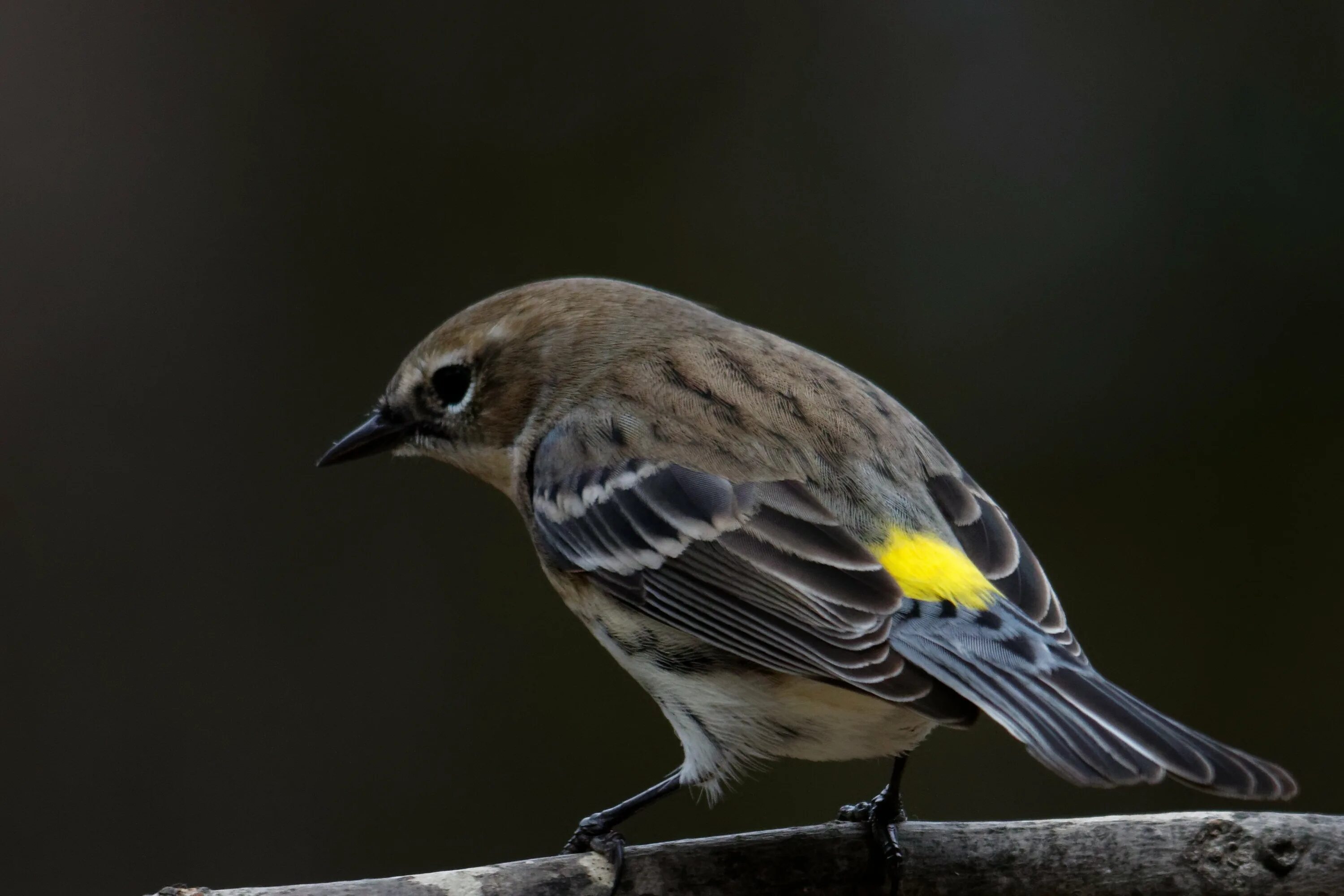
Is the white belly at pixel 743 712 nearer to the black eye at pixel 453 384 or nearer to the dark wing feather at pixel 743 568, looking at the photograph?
the dark wing feather at pixel 743 568

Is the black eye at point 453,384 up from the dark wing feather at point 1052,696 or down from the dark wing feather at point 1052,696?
up

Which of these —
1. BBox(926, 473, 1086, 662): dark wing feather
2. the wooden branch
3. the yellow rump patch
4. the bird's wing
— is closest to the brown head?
the bird's wing

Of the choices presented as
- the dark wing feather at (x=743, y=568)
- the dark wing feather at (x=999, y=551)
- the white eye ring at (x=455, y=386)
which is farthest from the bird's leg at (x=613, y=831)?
the white eye ring at (x=455, y=386)

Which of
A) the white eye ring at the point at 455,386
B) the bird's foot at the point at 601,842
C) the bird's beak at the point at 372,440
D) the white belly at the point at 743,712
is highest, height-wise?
the white eye ring at the point at 455,386

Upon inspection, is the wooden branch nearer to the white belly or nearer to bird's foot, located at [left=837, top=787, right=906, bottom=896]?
bird's foot, located at [left=837, top=787, right=906, bottom=896]

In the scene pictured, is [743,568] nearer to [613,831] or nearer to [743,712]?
[743,712]

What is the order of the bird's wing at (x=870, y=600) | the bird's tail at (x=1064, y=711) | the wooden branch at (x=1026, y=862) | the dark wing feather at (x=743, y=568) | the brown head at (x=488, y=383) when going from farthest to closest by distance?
the brown head at (x=488, y=383)
the wooden branch at (x=1026, y=862)
the dark wing feather at (x=743, y=568)
the bird's wing at (x=870, y=600)
the bird's tail at (x=1064, y=711)

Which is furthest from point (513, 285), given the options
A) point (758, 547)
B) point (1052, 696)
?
point (1052, 696)
